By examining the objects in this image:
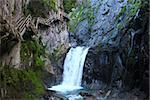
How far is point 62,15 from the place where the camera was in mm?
30516

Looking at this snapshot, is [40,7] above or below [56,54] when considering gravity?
above

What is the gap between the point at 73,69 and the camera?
2581cm

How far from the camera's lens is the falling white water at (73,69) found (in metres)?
24.0

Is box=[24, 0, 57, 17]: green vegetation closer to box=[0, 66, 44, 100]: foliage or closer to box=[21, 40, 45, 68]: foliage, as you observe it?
box=[21, 40, 45, 68]: foliage

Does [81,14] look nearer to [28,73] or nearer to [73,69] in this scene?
[73,69]

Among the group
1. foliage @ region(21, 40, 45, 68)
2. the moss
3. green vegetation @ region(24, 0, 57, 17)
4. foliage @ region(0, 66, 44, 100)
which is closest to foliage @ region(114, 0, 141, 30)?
the moss

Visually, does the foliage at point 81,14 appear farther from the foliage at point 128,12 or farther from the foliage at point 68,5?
the foliage at point 128,12

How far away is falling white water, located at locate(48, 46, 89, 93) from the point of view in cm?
2400

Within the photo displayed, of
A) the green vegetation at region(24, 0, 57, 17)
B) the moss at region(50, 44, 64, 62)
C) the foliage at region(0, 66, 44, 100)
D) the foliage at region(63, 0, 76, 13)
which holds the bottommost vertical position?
the foliage at region(0, 66, 44, 100)

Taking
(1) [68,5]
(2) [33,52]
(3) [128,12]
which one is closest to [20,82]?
(2) [33,52]

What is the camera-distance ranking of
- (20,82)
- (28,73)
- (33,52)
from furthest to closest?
(33,52)
(28,73)
(20,82)

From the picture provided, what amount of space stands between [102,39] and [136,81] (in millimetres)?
9194

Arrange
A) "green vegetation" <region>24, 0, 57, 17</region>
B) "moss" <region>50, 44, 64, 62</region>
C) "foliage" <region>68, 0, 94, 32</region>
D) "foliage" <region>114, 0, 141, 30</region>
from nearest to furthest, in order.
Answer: "green vegetation" <region>24, 0, 57, 17</region> → "moss" <region>50, 44, 64, 62</region> → "foliage" <region>114, 0, 141, 30</region> → "foliage" <region>68, 0, 94, 32</region>

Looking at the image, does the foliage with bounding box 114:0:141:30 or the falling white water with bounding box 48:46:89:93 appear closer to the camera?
the falling white water with bounding box 48:46:89:93
